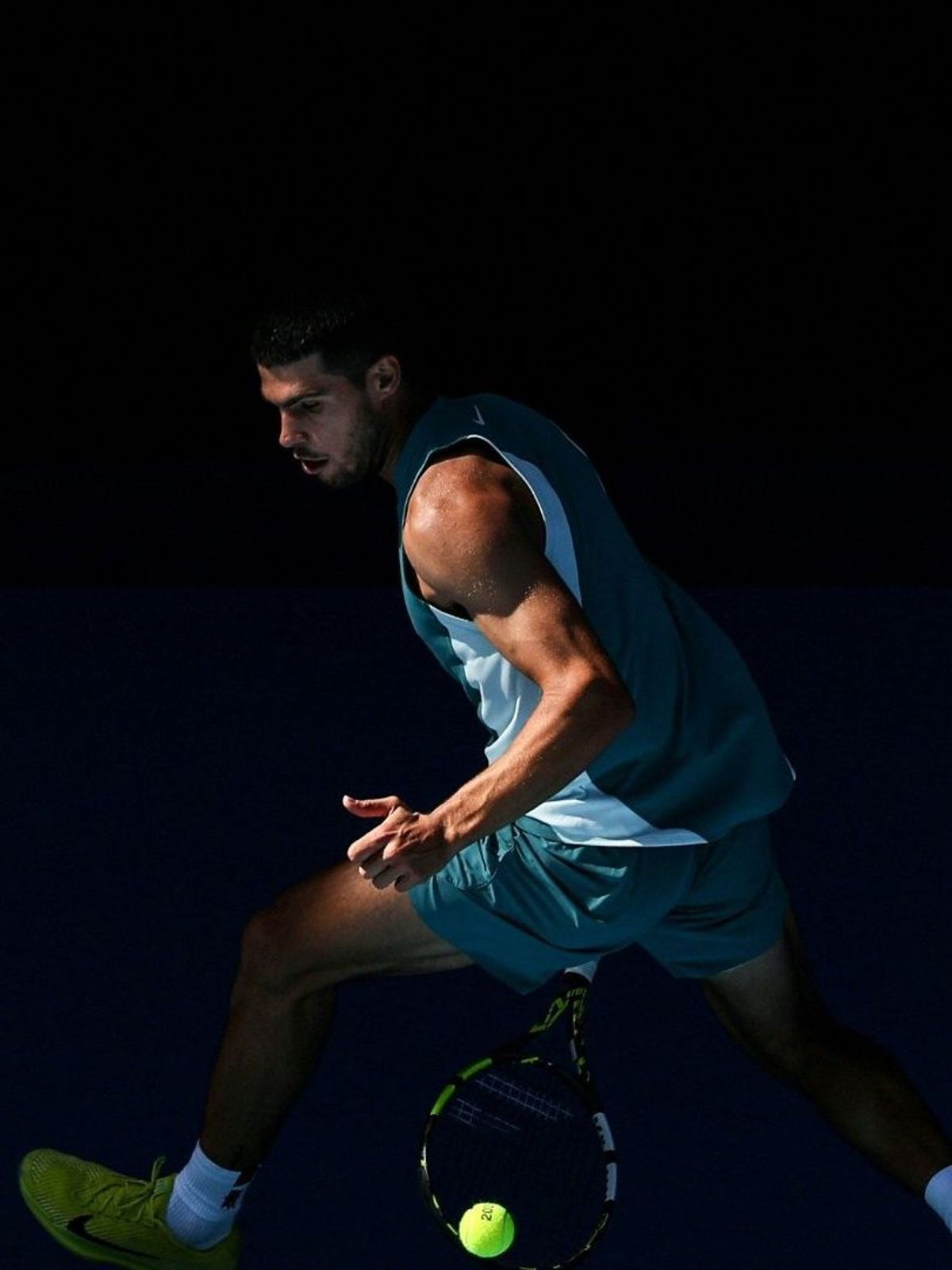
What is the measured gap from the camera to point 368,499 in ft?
16.7

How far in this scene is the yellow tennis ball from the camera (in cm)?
403

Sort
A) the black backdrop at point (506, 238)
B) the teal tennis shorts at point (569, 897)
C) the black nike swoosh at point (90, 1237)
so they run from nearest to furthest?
the teal tennis shorts at point (569, 897) → the black nike swoosh at point (90, 1237) → the black backdrop at point (506, 238)

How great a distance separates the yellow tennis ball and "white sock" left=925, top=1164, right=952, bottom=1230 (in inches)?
23.3

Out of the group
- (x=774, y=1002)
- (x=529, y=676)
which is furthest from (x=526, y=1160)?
(x=529, y=676)

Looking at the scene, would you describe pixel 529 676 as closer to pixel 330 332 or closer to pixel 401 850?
pixel 401 850

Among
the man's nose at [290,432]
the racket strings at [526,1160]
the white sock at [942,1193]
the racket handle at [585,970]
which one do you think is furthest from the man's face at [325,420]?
the white sock at [942,1193]

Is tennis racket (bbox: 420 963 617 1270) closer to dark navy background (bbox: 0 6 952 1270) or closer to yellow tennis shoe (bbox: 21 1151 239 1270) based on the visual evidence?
dark navy background (bbox: 0 6 952 1270)

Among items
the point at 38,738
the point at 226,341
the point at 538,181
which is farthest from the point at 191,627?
the point at 538,181

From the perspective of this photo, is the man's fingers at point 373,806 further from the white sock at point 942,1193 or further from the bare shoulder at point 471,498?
the white sock at point 942,1193

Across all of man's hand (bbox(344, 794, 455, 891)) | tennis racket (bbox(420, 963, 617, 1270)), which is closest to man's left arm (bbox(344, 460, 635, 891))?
man's hand (bbox(344, 794, 455, 891))

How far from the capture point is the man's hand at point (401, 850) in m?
3.38

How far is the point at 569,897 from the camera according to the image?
12.4 ft

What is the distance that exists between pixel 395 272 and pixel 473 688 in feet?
5.92

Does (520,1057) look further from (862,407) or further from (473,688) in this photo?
(862,407)
